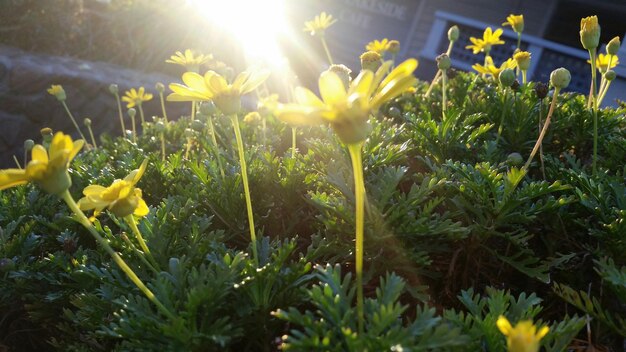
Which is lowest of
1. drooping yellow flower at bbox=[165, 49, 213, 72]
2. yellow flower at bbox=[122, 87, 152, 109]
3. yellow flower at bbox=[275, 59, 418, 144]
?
yellow flower at bbox=[122, 87, 152, 109]

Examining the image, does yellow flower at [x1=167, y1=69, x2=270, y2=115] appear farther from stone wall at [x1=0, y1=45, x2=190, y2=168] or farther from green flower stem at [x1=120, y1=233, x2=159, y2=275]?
stone wall at [x1=0, y1=45, x2=190, y2=168]

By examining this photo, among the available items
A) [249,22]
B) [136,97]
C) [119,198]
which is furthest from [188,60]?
[249,22]

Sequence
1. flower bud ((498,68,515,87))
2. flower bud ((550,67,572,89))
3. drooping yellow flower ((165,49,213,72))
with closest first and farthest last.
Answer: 1. flower bud ((550,67,572,89))
2. flower bud ((498,68,515,87))
3. drooping yellow flower ((165,49,213,72))

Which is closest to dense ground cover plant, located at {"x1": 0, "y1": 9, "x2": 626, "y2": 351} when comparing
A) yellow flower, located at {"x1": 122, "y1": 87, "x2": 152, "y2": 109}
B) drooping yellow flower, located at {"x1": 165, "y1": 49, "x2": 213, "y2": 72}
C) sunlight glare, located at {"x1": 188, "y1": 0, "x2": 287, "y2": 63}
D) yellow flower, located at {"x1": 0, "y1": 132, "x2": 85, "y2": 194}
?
yellow flower, located at {"x1": 0, "y1": 132, "x2": 85, "y2": 194}

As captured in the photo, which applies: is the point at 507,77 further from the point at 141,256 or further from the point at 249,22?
the point at 249,22

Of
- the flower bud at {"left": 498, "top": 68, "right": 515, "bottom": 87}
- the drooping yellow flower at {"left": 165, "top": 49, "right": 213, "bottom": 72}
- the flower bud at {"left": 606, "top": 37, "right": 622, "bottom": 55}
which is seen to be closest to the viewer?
the flower bud at {"left": 498, "top": 68, "right": 515, "bottom": 87}

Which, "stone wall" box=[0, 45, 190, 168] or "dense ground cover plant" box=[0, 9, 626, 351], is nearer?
"dense ground cover plant" box=[0, 9, 626, 351]

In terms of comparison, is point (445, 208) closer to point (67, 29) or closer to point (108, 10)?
point (67, 29)

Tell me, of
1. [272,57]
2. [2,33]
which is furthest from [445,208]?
[272,57]
